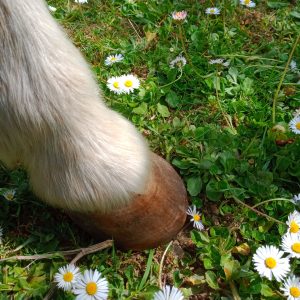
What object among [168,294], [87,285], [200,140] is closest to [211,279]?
[168,294]

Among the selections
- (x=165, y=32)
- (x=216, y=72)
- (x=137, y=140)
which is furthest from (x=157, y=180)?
(x=165, y=32)

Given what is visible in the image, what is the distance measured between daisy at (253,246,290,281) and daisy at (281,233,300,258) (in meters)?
0.02

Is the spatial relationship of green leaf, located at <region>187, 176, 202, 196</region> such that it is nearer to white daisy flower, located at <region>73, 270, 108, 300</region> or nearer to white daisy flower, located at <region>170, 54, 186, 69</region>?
white daisy flower, located at <region>73, 270, 108, 300</region>

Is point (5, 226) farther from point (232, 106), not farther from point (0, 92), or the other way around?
point (232, 106)

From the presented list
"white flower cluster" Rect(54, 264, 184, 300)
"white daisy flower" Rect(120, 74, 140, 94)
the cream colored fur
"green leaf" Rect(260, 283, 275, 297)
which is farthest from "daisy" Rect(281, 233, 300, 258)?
"white daisy flower" Rect(120, 74, 140, 94)

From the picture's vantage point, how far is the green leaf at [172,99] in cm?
181

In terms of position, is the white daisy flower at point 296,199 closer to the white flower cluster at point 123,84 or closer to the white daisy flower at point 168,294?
the white daisy flower at point 168,294

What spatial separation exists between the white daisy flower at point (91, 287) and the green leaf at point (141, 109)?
67 cm

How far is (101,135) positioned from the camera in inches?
39.4

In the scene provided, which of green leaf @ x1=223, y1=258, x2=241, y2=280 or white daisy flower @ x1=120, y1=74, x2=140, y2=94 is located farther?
white daisy flower @ x1=120, y1=74, x2=140, y2=94

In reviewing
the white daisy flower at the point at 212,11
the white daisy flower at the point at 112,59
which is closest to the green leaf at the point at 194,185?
the white daisy flower at the point at 112,59

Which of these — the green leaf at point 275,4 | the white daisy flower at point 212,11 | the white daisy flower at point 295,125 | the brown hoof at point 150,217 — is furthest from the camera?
the green leaf at point 275,4

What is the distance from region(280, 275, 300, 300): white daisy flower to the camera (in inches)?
50.8

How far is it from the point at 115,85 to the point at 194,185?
1.78 feet
